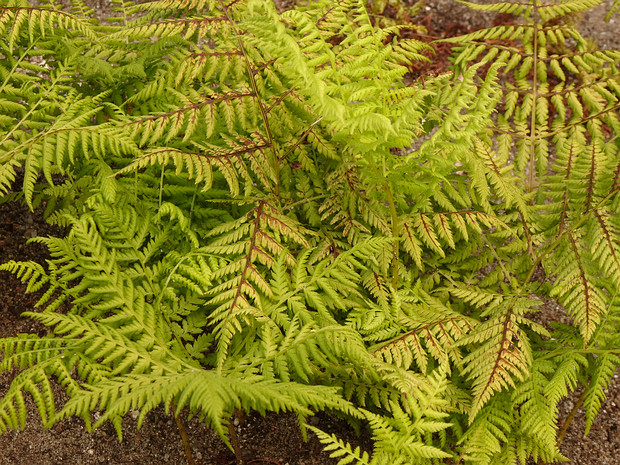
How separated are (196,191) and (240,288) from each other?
611 millimetres

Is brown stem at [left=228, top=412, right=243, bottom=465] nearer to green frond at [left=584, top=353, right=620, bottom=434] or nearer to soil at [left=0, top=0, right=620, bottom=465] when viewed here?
soil at [left=0, top=0, right=620, bottom=465]

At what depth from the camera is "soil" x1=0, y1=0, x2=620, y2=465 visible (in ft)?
8.37

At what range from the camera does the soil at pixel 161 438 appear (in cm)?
255

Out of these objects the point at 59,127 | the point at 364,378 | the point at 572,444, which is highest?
the point at 59,127

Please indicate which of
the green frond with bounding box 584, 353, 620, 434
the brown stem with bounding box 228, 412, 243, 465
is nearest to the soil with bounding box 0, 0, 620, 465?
the brown stem with bounding box 228, 412, 243, 465

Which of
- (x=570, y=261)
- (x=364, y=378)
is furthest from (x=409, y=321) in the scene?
(x=570, y=261)

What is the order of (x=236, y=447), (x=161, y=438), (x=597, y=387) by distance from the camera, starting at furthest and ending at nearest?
(x=161, y=438) → (x=236, y=447) → (x=597, y=387)

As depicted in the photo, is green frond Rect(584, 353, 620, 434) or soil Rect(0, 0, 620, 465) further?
soil Rect(0, 0, 620, 465)

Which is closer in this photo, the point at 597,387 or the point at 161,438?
the point at 597,387

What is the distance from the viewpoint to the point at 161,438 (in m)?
2.61

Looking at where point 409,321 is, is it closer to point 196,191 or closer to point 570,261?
point 570,261

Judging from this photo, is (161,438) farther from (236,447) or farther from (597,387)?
(597,387)

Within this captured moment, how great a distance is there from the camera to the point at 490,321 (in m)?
2.39

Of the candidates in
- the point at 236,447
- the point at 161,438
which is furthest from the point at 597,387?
the point at 161,438
